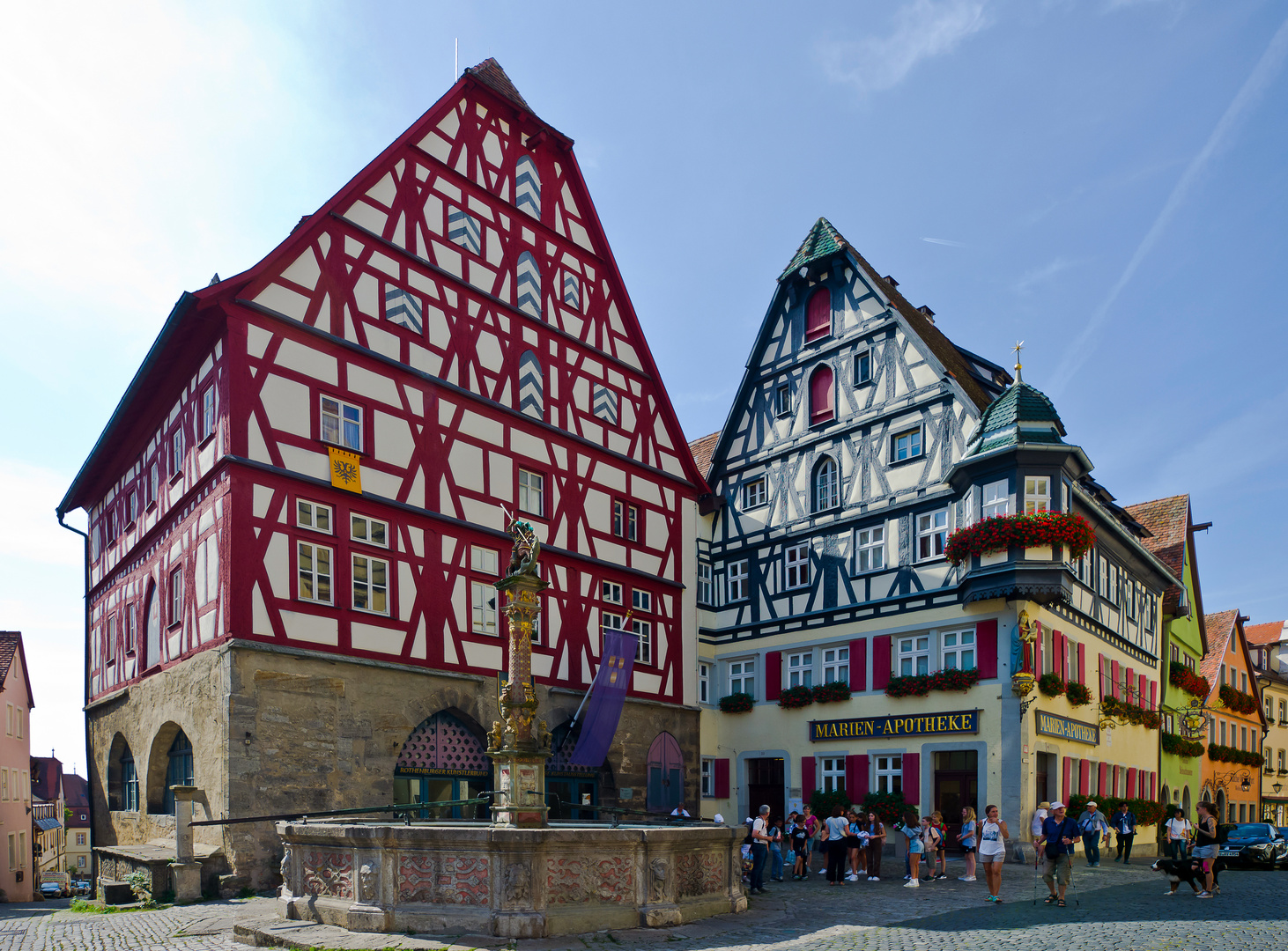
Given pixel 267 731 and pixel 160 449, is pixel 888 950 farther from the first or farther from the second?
pixel 160 449

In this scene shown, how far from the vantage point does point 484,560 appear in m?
21.0

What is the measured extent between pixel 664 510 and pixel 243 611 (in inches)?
477

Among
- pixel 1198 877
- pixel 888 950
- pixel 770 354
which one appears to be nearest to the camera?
pixel 888 950

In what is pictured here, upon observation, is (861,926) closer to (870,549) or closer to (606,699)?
(606,699)

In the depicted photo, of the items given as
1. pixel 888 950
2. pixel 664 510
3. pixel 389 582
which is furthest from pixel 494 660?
pixel 888 950

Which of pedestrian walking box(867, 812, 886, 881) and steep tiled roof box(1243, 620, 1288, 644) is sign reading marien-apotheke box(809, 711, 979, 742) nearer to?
pedestrian walking box(867, 812, 886, 881)

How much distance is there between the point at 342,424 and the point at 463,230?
18.3 ft

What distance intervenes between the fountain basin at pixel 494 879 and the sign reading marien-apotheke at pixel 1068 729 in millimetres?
11970

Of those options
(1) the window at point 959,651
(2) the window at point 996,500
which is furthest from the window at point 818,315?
(1) the window at point 959,651

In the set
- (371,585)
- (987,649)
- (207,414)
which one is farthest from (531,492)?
(987,649)

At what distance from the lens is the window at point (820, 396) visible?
26.6 m

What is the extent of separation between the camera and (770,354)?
28359 mm

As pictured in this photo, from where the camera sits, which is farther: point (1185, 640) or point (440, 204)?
point (1185, 640)

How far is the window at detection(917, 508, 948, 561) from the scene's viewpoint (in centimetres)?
2308
